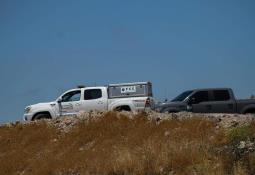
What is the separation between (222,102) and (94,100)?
646 cm

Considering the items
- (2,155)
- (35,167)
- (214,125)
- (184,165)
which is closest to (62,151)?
(35,167)

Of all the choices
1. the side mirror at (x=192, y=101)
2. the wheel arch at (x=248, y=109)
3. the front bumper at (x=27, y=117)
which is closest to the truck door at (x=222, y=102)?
the wheel arch at (x=248, y=109)

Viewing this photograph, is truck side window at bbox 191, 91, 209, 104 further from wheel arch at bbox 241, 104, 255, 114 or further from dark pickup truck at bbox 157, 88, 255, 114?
wheel arch at bbox 241, 104, 255, 114

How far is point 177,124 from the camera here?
Result: 20.7 meters

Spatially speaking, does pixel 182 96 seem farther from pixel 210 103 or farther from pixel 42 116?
pixel 42 116

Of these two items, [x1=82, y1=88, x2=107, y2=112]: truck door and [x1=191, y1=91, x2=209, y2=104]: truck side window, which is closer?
[x1=191, y1=91, x2=209, y2=104]: truck side window

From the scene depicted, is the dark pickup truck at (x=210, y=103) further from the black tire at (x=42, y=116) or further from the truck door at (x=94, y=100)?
the black tire at (x=42, y=116)

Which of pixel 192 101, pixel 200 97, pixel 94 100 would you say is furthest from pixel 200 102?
pixel 94 100

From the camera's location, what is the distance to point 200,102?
26.6m

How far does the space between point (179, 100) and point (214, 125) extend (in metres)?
7.08

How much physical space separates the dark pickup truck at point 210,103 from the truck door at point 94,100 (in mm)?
3241

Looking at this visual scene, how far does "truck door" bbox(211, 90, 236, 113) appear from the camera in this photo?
26703 millimetres

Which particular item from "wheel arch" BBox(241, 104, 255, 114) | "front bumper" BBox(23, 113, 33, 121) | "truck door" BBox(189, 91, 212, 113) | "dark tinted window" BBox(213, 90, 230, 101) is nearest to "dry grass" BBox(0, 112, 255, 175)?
"front bumper" BBox(23, 113, 33, 121)

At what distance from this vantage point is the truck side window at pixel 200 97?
26.5 meters
